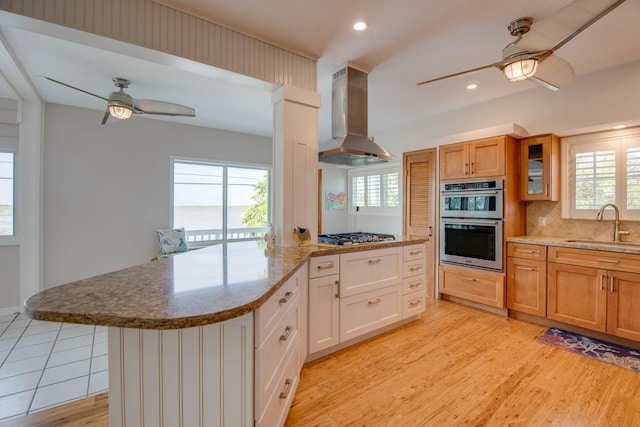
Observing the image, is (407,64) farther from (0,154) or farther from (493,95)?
(0,154)

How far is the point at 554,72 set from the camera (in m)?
2.17

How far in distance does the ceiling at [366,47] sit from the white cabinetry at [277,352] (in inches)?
72.8

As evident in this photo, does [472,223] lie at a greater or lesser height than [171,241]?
greater

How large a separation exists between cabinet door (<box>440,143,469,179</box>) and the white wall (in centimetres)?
388

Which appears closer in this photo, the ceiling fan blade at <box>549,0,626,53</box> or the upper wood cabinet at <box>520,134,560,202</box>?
the ceiling fan blade at <box>549,0,626,53</box>

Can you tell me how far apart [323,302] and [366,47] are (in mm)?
2213

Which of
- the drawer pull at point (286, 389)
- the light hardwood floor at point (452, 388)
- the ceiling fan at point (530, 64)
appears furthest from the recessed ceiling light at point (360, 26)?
the light hardwood floor at point (452, 388)

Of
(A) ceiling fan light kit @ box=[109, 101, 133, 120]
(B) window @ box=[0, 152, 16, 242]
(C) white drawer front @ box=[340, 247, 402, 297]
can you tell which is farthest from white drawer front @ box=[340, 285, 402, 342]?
(B) window @ box=[0, 152, 16, 242]

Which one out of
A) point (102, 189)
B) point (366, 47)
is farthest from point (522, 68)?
point (102, 189)

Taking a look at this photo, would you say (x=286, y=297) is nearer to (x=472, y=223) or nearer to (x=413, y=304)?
(x=413, y=304)

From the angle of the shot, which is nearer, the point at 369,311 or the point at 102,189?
the point at 369,311

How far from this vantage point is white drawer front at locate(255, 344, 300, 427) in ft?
4.16

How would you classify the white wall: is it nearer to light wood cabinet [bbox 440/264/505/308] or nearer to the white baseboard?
the white baseboard

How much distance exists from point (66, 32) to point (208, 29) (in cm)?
87
